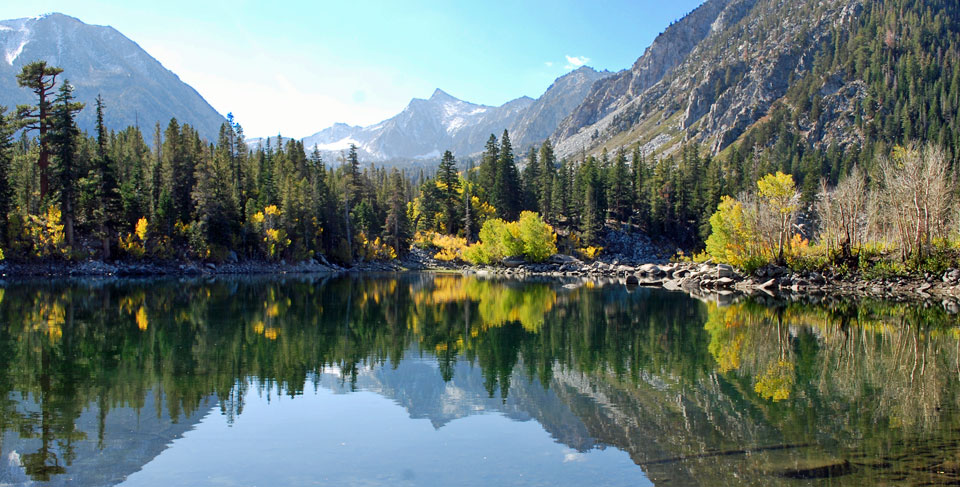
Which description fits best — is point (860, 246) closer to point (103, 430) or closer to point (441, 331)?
point (441, 331)

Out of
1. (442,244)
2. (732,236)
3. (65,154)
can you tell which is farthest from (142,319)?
(442,244)

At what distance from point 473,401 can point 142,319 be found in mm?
22280

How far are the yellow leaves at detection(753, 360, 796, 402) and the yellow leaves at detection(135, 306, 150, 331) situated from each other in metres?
25.6

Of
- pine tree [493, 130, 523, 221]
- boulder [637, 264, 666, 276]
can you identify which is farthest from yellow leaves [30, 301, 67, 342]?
pine tree [493, 130, 523, 221]

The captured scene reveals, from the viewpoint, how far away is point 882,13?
18862 centimetres

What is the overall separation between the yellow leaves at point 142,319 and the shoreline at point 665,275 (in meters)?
34.0

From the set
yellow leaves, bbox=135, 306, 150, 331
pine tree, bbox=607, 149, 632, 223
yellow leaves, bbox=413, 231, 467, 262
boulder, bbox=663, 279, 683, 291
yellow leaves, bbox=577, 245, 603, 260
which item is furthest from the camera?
pine tree, bbox=607, 149, 632, 223

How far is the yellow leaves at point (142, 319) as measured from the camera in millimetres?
27359

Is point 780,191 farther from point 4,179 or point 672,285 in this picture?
point 4,179

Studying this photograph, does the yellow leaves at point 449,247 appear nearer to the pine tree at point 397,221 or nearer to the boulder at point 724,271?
the pine tree at point 397,221

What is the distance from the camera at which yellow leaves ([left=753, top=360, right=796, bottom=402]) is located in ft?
51.8

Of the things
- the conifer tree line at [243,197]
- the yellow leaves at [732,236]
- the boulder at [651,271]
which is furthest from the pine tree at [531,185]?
the yellow leaves at [732,236]

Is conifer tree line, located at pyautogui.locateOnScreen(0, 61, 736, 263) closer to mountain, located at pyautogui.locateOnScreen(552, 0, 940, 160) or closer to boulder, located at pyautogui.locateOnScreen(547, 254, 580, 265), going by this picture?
boulder, located at pyautogui.locateOnScreen(547, 254, 580, 265)

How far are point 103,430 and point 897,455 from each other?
16.0 meters
